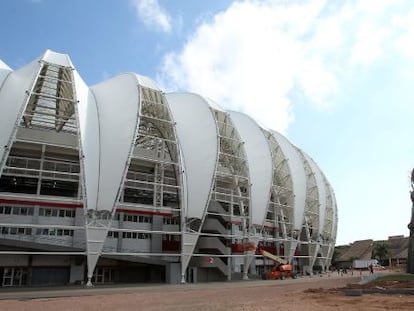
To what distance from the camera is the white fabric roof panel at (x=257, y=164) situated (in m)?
50.2

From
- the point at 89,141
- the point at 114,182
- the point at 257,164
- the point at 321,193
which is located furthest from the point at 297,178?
the point at 89,141

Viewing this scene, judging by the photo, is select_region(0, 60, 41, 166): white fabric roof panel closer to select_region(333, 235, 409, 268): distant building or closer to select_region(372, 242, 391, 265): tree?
select_region(333, 235, 409, 268): distant building

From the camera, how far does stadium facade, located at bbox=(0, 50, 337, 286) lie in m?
36.1

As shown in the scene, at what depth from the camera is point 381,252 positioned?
106 m

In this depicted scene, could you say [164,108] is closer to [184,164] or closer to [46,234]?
[184,164]

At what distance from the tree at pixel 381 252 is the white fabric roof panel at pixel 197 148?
77865mm

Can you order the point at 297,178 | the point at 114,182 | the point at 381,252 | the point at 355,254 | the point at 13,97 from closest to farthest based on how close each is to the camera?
the point at 13,97, the point at 114,182, the point at 297,178, the point at 381,252, the point at 355,254

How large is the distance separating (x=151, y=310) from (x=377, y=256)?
100493 millimetres

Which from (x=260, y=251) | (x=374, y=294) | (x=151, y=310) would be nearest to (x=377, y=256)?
(x=260, y=251)

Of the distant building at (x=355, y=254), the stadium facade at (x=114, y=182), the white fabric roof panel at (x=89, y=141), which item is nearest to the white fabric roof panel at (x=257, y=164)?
the stadium facade at (x=114, y=182)

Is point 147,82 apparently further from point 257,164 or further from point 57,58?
point 257,164

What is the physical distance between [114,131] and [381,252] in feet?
294

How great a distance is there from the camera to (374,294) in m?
24.9

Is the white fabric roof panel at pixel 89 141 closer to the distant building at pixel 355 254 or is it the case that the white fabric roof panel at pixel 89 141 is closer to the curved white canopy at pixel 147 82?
the curved white canopy at pixel 147 82
